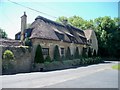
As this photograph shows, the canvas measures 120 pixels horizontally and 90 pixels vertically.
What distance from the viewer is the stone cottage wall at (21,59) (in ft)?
73.2

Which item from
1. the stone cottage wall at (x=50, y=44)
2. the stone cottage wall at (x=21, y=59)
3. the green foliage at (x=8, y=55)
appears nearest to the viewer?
the green foliage at (x=8, y=55)

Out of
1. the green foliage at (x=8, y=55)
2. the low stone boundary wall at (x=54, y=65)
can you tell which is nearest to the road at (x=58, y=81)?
the green foliage at (x=8, y=55)

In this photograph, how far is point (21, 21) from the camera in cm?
3009

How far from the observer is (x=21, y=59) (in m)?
23.6

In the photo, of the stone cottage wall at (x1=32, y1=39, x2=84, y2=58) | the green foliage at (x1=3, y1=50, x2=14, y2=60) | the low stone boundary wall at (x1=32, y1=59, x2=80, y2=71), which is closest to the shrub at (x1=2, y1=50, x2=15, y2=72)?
the green foliage at (x1=3, y1=50, x2=14, y2=60)

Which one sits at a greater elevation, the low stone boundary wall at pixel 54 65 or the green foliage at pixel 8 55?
the green foliage at pixel 8 55

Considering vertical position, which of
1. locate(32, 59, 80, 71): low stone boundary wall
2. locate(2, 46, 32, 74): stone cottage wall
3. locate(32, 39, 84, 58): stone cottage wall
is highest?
locate(32, 39, 84, 58): stone cottage wall

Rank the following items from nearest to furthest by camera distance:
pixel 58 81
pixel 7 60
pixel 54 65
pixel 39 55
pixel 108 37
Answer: pixel 58 81
pixel 7 60
pixel 39 55
pixel 54 65
pixel 108 37

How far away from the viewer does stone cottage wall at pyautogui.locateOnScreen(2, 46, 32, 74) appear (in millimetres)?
22327

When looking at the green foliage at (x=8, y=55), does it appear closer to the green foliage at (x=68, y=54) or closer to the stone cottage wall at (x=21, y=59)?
the stone cottage wall at (x=21, y=59)

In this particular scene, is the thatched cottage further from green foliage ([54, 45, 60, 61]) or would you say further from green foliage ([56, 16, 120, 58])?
green foliage ([56, 16, 120, 58])

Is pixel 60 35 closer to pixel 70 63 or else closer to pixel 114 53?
pixel 70 63

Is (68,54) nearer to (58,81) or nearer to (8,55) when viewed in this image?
(8,55)

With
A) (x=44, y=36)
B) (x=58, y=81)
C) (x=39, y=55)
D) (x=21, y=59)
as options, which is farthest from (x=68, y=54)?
(x=58, y=81)
